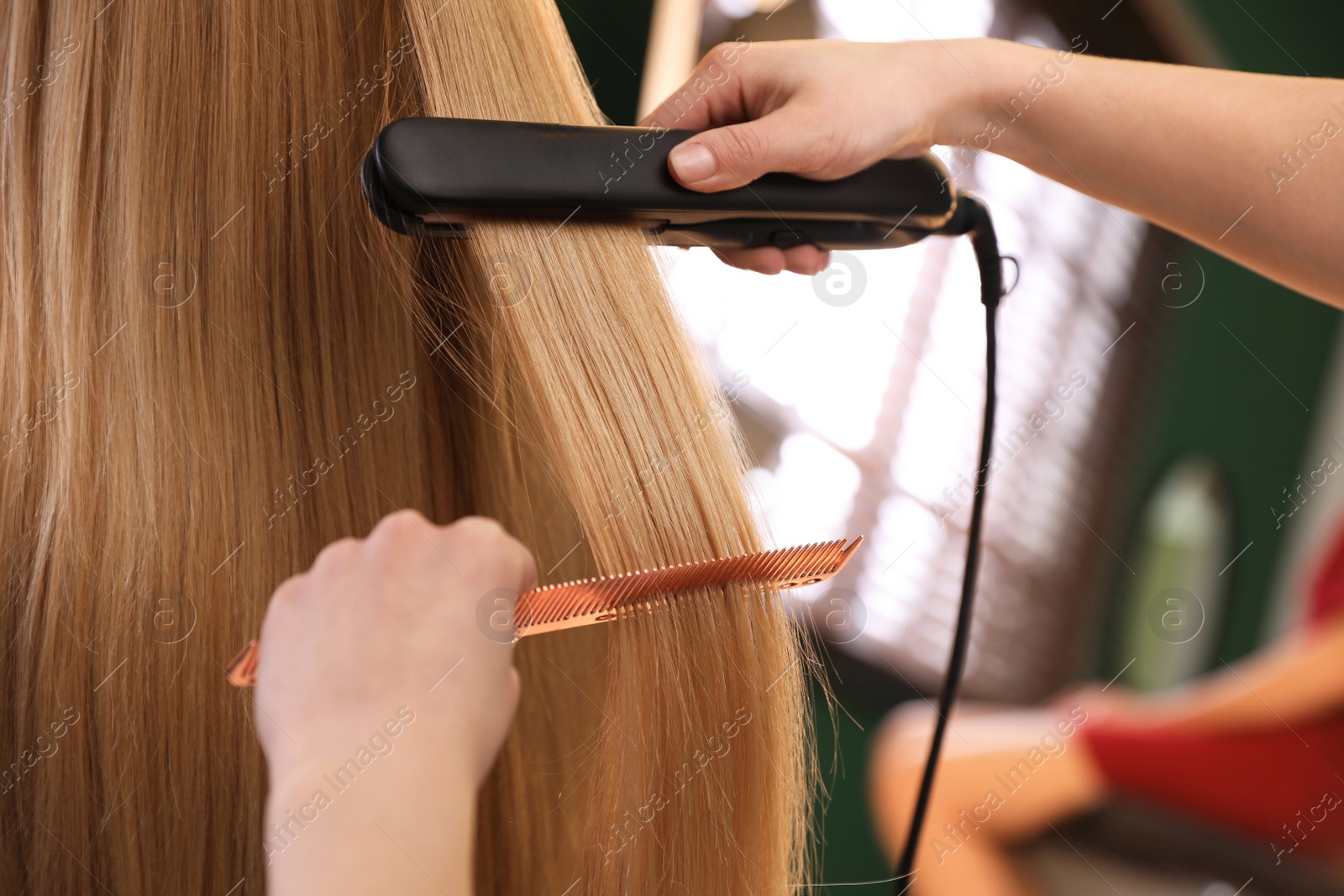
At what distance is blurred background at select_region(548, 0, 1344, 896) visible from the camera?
110 cm

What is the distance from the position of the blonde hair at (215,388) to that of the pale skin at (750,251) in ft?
0.28

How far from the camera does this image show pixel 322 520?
45cm

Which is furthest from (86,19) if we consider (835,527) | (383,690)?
(835,527)

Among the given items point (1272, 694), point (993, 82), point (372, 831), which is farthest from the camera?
point (1272, 694)

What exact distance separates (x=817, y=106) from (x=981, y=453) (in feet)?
0.88

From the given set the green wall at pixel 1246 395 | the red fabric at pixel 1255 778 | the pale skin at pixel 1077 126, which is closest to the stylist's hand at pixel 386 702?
the pale skin at pixel 1077 126

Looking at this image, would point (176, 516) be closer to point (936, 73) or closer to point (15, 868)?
point (15, 868)

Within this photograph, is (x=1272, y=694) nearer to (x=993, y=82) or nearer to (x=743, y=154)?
(x=993, y=82)

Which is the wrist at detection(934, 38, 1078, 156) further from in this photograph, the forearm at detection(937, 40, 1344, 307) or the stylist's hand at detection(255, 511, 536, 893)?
the stylist's hand at detection(255, 511, 536, 893)

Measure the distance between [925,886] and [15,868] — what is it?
1.17 meters

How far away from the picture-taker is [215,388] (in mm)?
427

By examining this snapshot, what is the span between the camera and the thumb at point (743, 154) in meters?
0.37

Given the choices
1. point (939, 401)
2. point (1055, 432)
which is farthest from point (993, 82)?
point (1055, 432)

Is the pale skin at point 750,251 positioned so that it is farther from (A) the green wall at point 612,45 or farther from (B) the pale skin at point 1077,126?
(A) the green wall at point 612,45
